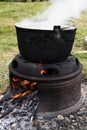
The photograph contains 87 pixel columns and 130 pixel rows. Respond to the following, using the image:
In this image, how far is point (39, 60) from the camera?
3.84 metres

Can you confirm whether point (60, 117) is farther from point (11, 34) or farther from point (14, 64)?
point (11, 34)

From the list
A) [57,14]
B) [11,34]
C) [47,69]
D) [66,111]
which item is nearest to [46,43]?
[47,69]

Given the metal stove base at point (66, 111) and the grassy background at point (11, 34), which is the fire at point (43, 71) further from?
the grassy background at point (11, 34)

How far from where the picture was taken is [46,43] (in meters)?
3.69

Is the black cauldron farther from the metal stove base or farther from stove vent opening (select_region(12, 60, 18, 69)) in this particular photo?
the metal stove base

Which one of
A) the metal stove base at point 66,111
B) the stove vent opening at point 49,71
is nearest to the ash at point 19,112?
the metal stove base at point 66,111

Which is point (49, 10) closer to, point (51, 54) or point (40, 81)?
point (51, 54)

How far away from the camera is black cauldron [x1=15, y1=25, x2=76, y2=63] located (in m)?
3.63

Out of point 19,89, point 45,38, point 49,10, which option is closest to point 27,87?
point 19,89

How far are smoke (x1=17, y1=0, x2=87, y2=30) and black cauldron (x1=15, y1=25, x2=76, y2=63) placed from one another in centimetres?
24

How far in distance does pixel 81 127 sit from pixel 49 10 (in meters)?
1.61

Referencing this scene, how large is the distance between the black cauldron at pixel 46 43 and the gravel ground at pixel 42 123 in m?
0.75

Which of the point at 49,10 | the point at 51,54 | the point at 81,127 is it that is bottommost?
the point at 81,127

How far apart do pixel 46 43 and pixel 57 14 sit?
0.53 m
